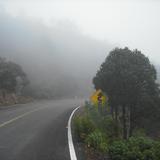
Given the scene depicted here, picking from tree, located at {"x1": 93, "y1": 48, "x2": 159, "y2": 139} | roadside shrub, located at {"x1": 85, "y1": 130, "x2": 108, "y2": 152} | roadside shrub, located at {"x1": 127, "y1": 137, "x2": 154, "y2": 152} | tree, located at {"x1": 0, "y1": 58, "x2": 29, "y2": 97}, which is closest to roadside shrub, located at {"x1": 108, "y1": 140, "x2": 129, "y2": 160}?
roadside shrub, located at {"x1": 127, "y1": 137, "x2": 154, "y2": 152}

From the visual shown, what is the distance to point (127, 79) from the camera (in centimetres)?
3153

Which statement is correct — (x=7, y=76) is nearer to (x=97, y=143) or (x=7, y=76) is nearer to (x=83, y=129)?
(x=83, y=129)

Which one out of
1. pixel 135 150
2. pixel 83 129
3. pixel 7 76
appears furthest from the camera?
pixel 7 76

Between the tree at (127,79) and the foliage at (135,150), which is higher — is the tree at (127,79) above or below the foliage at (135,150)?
above

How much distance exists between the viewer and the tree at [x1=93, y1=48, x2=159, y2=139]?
3155 centimetres

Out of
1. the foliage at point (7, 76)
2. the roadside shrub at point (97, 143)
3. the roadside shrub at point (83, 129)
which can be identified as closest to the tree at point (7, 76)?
the foliage at point (7, 76)

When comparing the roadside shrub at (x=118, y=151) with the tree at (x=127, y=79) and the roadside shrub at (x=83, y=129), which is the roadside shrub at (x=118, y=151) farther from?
the tree at (x=127, y=79)

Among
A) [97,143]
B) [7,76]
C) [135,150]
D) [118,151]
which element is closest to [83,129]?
[97,143]

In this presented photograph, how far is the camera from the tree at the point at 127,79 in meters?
31.5

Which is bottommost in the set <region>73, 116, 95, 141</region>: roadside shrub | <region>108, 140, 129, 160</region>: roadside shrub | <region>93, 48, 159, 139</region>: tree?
<region>108, 140, 129, 160</region>: roadside shrub

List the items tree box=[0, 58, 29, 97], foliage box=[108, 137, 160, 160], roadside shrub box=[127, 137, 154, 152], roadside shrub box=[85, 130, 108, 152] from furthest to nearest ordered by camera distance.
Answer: tree box=[0, 58, 29, 97] < roadside shrub box=[85, 130, 108, 152] < roadside shrub box=[127, 137, 154, 152] < foliage box=[108, 137, 160, 160]

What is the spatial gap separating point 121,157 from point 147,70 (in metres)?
22.5

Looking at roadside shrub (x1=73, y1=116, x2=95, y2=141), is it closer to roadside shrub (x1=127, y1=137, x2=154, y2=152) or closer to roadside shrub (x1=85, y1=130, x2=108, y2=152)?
roadside shrub (x1=85, y1=130, x2=108, y2=152)

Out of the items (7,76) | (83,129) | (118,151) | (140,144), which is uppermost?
(7,76)
